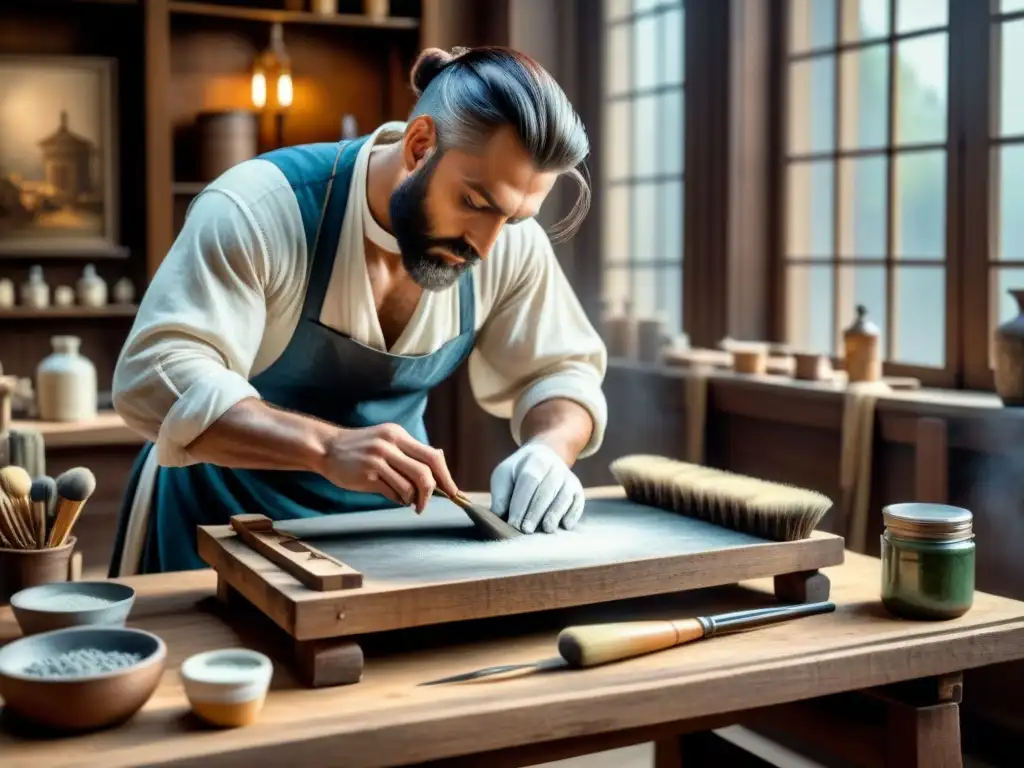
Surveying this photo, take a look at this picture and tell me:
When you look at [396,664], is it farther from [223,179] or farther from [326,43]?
[326,43]

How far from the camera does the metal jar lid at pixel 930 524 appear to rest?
1.51 m

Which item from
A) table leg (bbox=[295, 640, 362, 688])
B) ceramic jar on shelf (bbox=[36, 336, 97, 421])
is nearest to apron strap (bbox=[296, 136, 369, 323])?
table leg (bbox=[295, 640, 362, 688])

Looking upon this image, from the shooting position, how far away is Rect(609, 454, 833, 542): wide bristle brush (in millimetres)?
1592

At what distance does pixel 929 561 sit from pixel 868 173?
7.45ft

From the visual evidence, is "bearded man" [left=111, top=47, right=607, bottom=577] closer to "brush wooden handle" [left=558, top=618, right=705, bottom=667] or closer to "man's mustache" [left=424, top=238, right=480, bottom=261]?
"man's mustache" [left=424, top=238, right=480, bottom=261]

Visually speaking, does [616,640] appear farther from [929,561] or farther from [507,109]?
[507,109]

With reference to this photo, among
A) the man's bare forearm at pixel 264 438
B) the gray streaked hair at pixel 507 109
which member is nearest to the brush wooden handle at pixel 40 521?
the man's bare forearm at pixel 264 438

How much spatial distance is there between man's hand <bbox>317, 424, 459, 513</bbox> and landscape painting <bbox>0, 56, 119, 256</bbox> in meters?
3.35

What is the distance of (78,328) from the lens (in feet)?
15.6

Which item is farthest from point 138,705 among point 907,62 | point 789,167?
point 789,167

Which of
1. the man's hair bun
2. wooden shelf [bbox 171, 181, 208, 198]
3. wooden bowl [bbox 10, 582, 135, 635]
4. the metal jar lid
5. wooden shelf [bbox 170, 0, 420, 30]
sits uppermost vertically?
wooden shelf [bbox 170, 0, 420, 30]

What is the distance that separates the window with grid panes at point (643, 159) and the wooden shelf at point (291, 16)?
87 cm

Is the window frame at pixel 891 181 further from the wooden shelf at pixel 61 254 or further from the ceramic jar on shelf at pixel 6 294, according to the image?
the ceramic jar on shelf at pixel 6 294

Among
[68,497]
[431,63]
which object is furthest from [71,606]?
[431,63]
